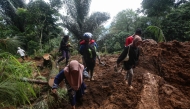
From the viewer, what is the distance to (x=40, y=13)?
42.7ft

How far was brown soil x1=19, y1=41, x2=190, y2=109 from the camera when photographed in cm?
373

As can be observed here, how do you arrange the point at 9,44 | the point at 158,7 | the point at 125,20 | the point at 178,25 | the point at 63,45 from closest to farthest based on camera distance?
1. the point at 9,44
2. the point at 63,45
3. the point at 178,25
4. the point at 158,7
5. the point at 125,20

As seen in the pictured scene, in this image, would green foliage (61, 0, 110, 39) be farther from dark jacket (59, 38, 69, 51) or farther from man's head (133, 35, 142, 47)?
man's head (133, 35, 142, 47)

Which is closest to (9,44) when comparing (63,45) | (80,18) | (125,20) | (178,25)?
(63,45)

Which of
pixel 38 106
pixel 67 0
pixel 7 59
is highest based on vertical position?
pixel 67 0

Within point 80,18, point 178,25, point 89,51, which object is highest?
point 80,18

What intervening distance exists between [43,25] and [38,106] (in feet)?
35.1

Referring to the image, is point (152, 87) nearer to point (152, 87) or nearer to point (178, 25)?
point (152, 87)

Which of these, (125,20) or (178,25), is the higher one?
(125,20)

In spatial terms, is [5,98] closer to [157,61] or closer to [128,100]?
[128,100]

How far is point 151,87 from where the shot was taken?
423cm

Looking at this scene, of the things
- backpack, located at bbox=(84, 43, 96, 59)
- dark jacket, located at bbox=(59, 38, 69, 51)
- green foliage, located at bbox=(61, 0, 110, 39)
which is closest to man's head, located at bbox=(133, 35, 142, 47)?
backpack, located at bbox=(84, 43, 96, 59)

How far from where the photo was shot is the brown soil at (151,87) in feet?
12.2

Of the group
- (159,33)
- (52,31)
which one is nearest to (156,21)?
(159,33)
